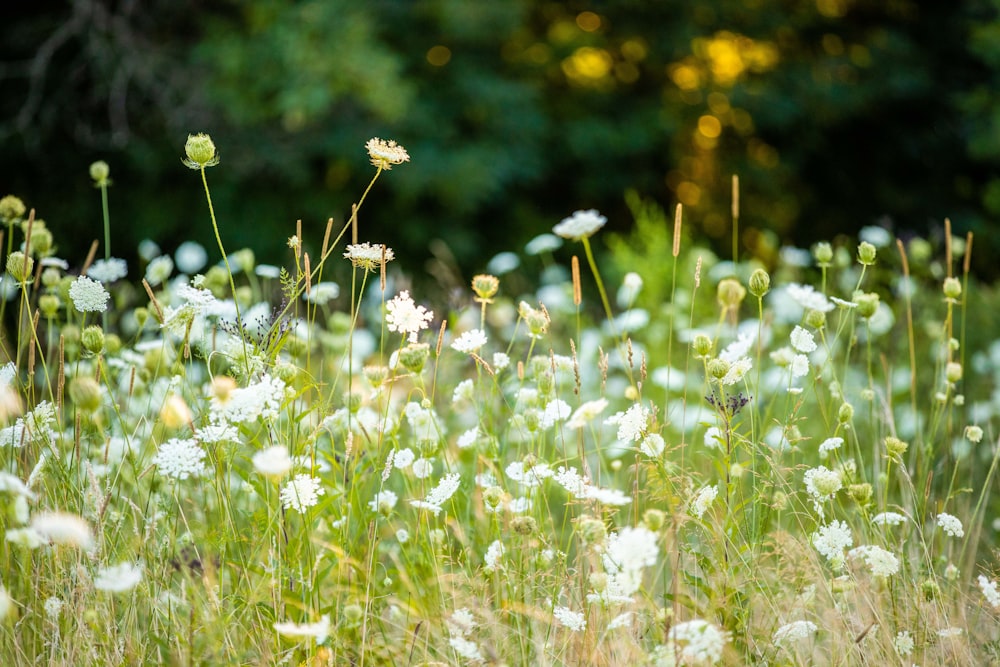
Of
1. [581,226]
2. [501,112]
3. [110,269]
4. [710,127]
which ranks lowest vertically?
[710,127]

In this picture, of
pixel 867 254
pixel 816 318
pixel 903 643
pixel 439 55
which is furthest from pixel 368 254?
pixel 439 55

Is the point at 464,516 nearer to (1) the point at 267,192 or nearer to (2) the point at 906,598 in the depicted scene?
(2) the point at 906,598

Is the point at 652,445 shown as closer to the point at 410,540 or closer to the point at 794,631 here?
the point at 794,631

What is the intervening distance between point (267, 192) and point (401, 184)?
1.13 metres

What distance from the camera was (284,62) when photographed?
233 inches

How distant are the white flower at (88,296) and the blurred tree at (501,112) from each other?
4.47 metres

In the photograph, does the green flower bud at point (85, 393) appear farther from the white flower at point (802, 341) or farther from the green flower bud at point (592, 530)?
the white flower at point (802, 341)

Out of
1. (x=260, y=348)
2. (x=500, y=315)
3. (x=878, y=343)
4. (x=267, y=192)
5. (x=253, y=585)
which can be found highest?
(x=260, y=348)

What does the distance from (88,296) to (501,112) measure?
5716 millimetres

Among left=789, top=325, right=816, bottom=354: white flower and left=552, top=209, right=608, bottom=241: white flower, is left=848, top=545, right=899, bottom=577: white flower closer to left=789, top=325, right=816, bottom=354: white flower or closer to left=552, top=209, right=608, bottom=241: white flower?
left=789, top=325, right=816, bottom=354: white flower

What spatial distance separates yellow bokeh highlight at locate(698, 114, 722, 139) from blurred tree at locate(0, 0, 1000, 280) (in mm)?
21

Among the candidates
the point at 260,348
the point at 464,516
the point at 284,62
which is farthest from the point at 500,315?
the point at 284,62

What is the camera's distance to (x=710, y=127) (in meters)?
8.59

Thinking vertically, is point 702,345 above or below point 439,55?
above
